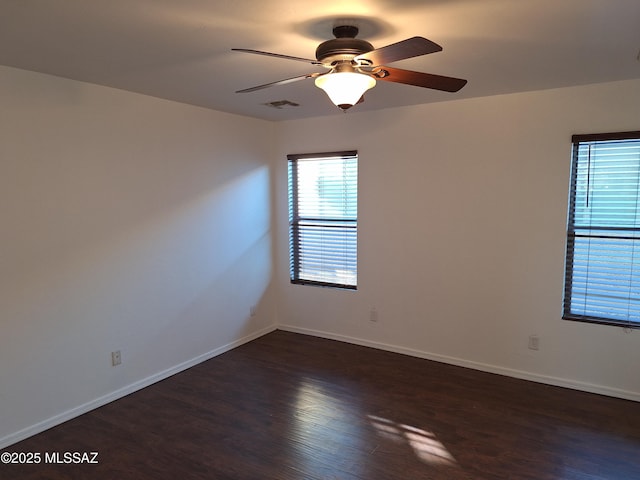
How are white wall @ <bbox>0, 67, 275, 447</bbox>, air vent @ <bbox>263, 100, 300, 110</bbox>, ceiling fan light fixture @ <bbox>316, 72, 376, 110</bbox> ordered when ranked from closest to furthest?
ceiling fan light fixture @ <bbox>316, 72, 376, 110</bbox> < white wall @ <bbox>0, 67, 275, 447</bbox> < air vent @ <bbox>263, 100, 300, 110</bbox>

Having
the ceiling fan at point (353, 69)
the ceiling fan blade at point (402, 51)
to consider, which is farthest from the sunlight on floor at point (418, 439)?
the ceiling fan blade at point (402, 51)

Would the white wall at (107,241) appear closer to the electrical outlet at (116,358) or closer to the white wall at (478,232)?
the electrical outlet at (116,358)

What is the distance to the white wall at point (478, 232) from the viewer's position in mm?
3365

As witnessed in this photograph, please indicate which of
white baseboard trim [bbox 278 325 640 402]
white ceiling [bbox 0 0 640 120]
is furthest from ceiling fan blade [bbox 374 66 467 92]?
white baseboard trim [bbox 278 325 640 402]

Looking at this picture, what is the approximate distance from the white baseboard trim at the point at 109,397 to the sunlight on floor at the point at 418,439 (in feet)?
6.14

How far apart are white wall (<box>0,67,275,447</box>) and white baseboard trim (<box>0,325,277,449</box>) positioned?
0.01m

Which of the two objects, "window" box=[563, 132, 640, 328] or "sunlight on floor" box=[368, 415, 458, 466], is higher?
"window" box=[563, 132, 640, 328]

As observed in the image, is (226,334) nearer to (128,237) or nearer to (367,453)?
(128,237)

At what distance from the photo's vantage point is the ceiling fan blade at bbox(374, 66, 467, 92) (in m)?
2.00

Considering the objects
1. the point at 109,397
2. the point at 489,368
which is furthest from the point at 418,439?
the point at 109,397

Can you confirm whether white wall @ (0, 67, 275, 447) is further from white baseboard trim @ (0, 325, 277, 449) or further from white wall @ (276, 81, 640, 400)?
white wall @ (276, 81, 640, 400)

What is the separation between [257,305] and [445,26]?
140 inches

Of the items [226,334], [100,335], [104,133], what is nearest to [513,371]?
[226,334]

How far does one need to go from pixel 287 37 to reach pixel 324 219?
264 centimetres
